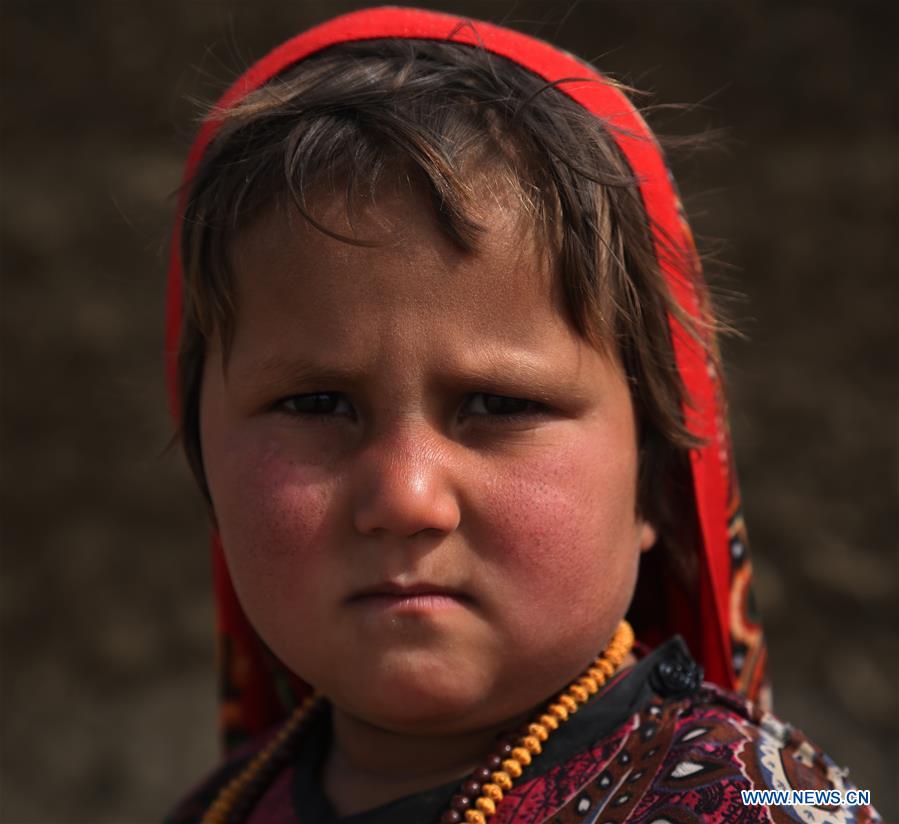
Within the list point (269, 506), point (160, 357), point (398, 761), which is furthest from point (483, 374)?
point (160, 357)

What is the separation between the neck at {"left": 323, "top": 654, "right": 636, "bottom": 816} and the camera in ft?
4.61

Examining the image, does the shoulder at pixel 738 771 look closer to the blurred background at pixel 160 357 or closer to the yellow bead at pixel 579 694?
the yellow bead at pixel 579 694

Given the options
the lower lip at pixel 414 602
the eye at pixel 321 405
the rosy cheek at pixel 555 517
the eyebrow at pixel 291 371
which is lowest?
the lower lip at pixel 414 602

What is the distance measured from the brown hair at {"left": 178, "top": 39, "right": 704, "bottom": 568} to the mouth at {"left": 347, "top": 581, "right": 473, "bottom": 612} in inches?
12.6

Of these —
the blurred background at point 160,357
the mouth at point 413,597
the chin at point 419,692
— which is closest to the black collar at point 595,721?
the chin at point 419,692

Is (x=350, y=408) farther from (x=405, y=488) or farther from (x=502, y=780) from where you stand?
(x=502, y=780)

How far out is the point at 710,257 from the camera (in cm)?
164

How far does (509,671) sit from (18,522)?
2.71 m

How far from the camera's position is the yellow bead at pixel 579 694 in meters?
1.39

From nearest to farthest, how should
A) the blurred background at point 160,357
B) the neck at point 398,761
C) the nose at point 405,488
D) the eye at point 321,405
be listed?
the nose at point 405,488 < the eye at point 321,405 < the neck at point 398,761 < the blurred background at point 160,357

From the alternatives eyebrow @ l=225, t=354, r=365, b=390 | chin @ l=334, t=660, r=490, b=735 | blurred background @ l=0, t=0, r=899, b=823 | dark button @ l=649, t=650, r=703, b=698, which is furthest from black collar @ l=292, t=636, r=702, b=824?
blurred background @ l=0, t=0, r=899, b=823

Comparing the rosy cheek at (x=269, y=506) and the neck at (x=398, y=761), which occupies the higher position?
the rosy cheek at (x=269, y=506)

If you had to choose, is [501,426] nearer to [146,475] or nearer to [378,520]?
[378,520]

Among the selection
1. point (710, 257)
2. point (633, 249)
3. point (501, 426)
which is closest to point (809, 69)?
point (710, 257)
